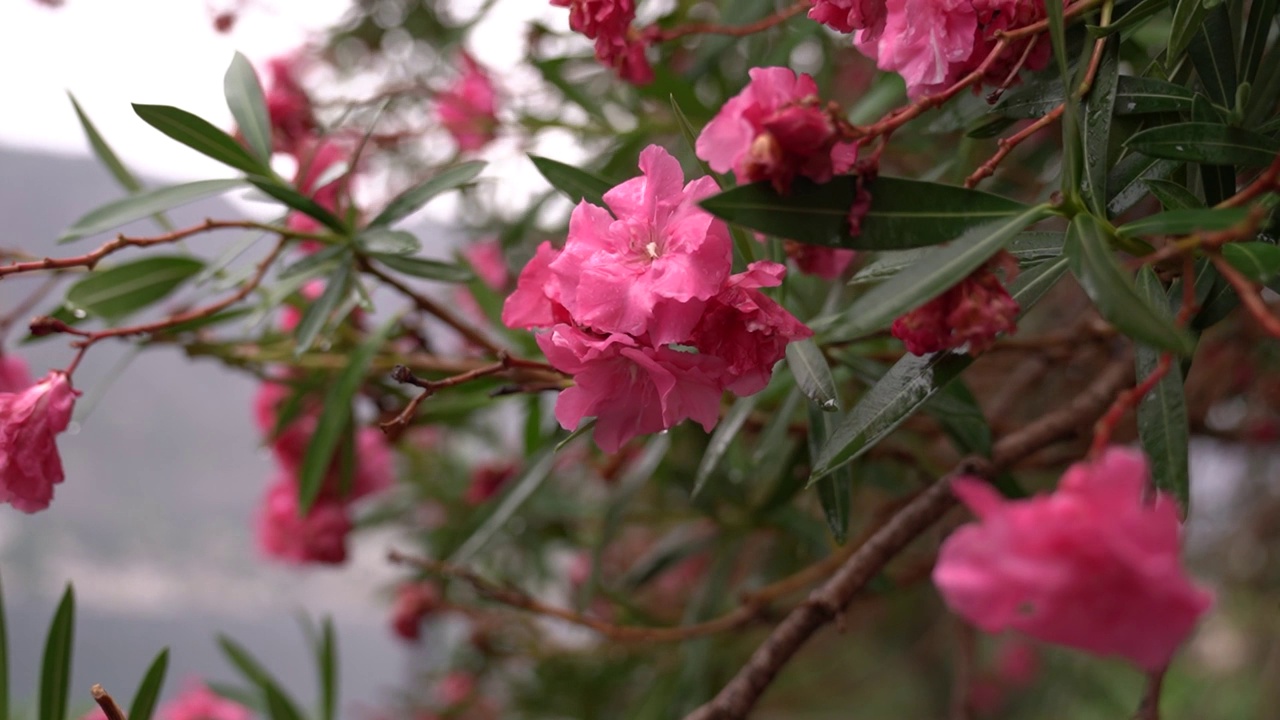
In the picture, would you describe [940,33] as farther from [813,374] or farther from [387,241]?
[387,241]

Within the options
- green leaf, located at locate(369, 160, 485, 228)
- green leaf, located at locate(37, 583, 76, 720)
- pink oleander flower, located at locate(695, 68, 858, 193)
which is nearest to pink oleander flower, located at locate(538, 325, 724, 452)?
pink oleander flower, located at locate(695, 68, 858, 193)

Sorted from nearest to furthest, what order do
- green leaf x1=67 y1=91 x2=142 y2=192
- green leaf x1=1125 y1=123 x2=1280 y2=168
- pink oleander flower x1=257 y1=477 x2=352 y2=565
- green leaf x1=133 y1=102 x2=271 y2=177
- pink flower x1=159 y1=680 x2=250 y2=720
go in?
green leaf x1=1125 y1=123 x2=1280 y2=168, green leaf x1=133 y1=102 x2=271 y2=177, green leaf x1=67 y1=91 x2=142 y2=192, pink oleander flower x1=257 y1=477 x2=352 y2=565, pink flower x1=159 y1=680 x2=250 y2=720

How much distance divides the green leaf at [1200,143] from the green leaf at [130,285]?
0.95 meters

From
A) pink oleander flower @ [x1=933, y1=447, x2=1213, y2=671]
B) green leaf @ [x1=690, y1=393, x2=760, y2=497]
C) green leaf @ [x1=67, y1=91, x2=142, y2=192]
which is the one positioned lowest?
green leaf @ [x1=690, y1=393, x2=760, y2=497]

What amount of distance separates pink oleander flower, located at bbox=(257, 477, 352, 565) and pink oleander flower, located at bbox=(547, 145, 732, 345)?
1026 mm

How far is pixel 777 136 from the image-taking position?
1.51 feet

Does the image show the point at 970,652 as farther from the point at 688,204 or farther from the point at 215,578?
the point at 215,578

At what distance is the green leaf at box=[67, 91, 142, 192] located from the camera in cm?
97

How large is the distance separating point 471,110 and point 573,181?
98 centimetres

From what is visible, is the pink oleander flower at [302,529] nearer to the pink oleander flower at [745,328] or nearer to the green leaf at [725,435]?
the green leaf at [725,435]

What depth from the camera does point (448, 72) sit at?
1919mm

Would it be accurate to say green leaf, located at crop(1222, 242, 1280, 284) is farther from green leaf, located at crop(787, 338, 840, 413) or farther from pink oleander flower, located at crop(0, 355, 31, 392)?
pink oleander flower, located at crop(0, 355, 31, 392)

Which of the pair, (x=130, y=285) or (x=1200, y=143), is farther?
(x=130, y=285)

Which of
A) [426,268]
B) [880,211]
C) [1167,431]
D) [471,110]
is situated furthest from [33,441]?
[471,110]
